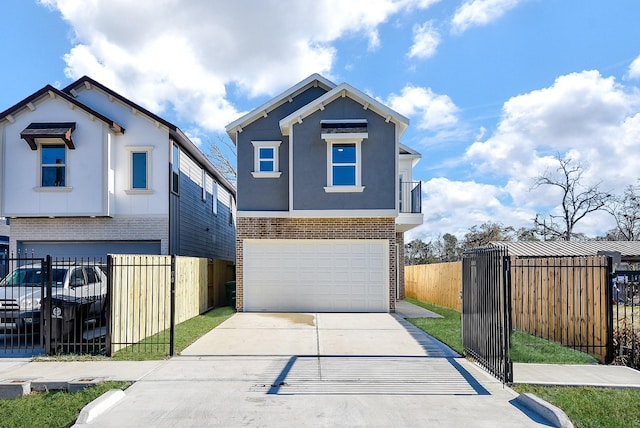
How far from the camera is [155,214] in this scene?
624 inches

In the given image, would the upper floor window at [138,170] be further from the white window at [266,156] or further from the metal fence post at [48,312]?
the metal fence post at [48,312]

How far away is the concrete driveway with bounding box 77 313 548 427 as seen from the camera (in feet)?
17.9

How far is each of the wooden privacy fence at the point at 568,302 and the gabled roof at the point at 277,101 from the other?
974 centimetres

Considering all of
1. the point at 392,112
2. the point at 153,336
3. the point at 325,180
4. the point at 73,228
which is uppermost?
the point at 392,112

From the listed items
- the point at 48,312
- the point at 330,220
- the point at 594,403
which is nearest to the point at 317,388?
the point at 594,403

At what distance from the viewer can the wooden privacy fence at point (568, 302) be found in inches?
350

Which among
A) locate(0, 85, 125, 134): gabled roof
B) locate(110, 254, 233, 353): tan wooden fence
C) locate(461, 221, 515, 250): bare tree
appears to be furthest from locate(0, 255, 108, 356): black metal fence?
locate(461, 221, 515, 250): bare tree

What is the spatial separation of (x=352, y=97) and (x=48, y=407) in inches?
502

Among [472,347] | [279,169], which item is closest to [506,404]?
[472,347]

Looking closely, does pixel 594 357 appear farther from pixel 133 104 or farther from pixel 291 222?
pixel 133 104

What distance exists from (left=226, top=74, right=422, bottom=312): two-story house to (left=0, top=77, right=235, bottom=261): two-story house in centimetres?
320

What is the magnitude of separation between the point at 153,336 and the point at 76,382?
4.10 m

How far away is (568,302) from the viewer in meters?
9.95

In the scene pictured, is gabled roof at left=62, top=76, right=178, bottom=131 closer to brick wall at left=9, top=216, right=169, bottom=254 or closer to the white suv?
brick wall at left=9, top=216, right=169, bottom=254
